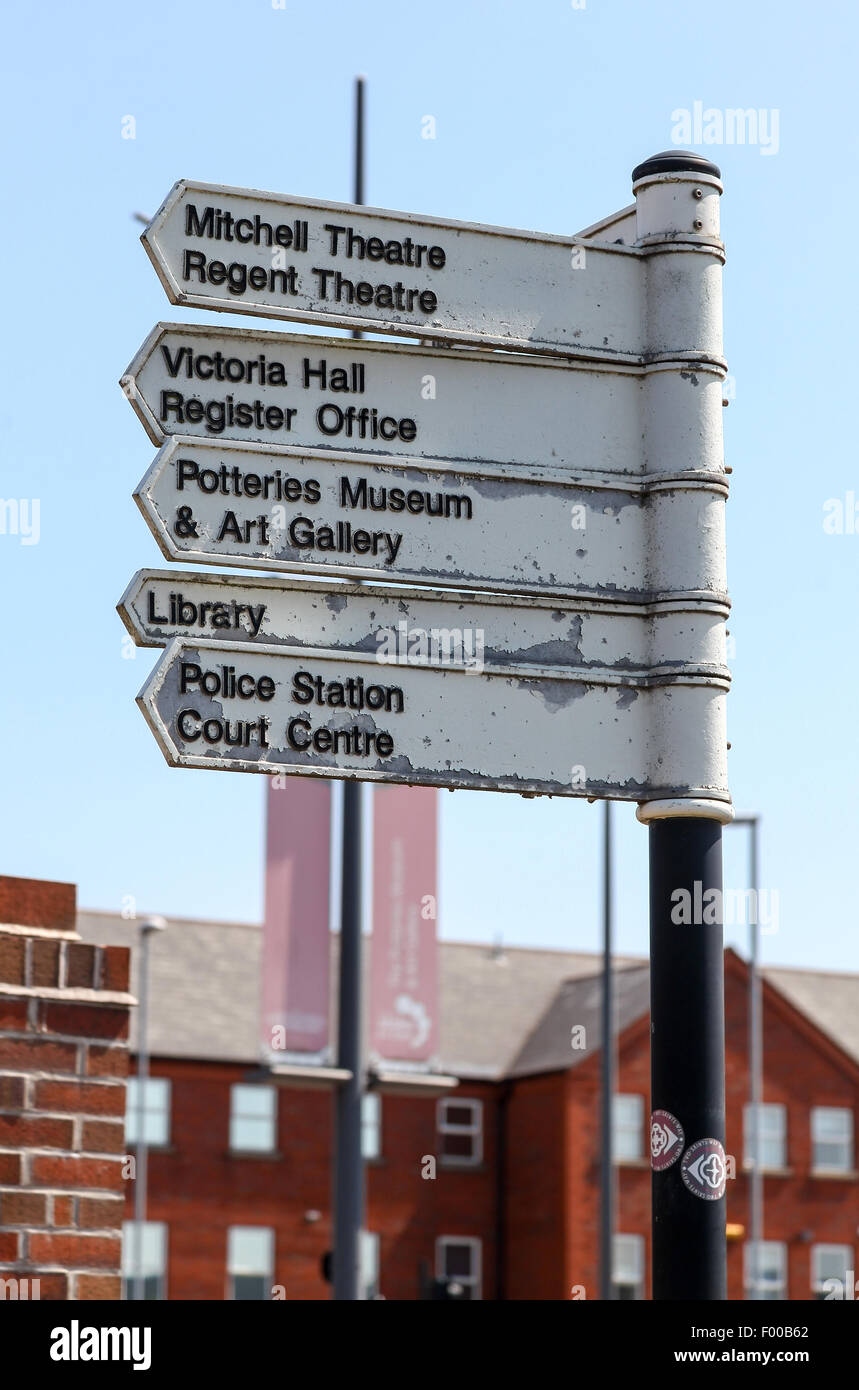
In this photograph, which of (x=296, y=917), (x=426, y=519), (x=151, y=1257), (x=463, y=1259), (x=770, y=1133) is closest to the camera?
(x=426, y=519)

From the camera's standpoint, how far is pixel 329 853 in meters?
21.8

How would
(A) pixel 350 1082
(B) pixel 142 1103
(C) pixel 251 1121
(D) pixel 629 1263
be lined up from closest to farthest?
(A) pixel 350 1082, (B) pixel 142 1103, (C) pixel 251 1121, (D) pixel 629 1263

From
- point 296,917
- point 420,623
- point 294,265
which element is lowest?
point 420,623

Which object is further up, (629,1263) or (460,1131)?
(460,1131)

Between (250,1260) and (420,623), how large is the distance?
138 feet

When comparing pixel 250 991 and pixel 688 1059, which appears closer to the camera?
pixel 688 1059

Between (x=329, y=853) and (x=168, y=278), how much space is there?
1708 centimetres

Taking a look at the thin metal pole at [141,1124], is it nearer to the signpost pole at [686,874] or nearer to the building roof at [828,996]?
the building roof at [828,996]

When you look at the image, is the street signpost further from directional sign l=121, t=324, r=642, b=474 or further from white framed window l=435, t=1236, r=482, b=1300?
white framed window l=435, t=1236, r=482, b=1300

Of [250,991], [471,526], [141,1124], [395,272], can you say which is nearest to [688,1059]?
[471,526]

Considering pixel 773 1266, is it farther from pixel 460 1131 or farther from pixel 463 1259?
pixel 460 1131

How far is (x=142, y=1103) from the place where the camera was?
4200 cm
